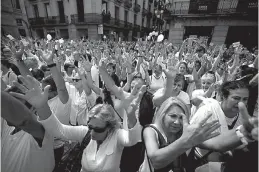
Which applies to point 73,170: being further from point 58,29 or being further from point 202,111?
point 58,29

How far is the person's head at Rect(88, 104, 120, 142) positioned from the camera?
5.05ft

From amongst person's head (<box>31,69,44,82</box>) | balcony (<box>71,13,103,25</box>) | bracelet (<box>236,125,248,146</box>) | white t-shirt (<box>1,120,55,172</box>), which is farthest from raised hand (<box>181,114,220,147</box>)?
balcony (<box>71,13,103,25</box>)

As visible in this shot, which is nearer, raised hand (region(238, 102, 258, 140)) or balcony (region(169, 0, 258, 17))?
raised hand (region(238, 102, 258, 140))

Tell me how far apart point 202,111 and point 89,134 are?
4.18 feet

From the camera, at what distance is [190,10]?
49.3 feet

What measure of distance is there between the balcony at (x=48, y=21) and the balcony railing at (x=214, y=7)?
16031mm

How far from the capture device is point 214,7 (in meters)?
14.8

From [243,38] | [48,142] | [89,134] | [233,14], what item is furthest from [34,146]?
[243,38]

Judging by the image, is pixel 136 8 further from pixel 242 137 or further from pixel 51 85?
pixel 242 137

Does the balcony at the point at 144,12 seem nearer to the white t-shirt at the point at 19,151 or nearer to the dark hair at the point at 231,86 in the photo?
the dark hair at the point at 231,86

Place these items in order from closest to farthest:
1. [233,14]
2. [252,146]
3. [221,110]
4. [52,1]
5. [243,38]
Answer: [252,146] < [221,110] < [233,14] < [243,38] < [52,1]

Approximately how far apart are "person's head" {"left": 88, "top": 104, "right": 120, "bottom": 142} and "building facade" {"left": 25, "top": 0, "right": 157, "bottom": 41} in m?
18.2

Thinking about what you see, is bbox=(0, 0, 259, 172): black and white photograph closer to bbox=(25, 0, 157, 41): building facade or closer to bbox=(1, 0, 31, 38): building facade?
bbox=(25, 0, 157, 41): building facade

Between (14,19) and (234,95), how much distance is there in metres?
27.4
